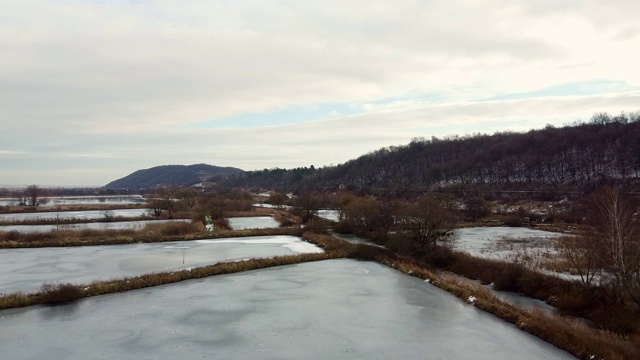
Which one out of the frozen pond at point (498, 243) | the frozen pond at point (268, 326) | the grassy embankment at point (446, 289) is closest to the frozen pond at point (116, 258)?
the grassy embankment at point (446, 289)

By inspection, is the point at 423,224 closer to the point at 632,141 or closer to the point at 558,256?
the point at 558,256

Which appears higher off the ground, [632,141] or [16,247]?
[632,141]

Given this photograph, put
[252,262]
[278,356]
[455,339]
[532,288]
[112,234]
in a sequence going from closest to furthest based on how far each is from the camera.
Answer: [278,356] → [455,339] → [532,288] → [252,262] → [112,234]

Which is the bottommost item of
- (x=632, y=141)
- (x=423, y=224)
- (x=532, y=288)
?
(x=532, y=288)

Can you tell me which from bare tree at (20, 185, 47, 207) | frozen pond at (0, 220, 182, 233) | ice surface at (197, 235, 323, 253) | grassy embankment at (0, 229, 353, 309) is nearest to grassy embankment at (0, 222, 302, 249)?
ice surface at (197, 235, 323, 253)

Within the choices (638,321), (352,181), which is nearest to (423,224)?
(638,321)

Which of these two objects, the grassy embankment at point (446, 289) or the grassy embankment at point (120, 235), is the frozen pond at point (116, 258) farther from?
the grassy embankment at point (446, 289)
